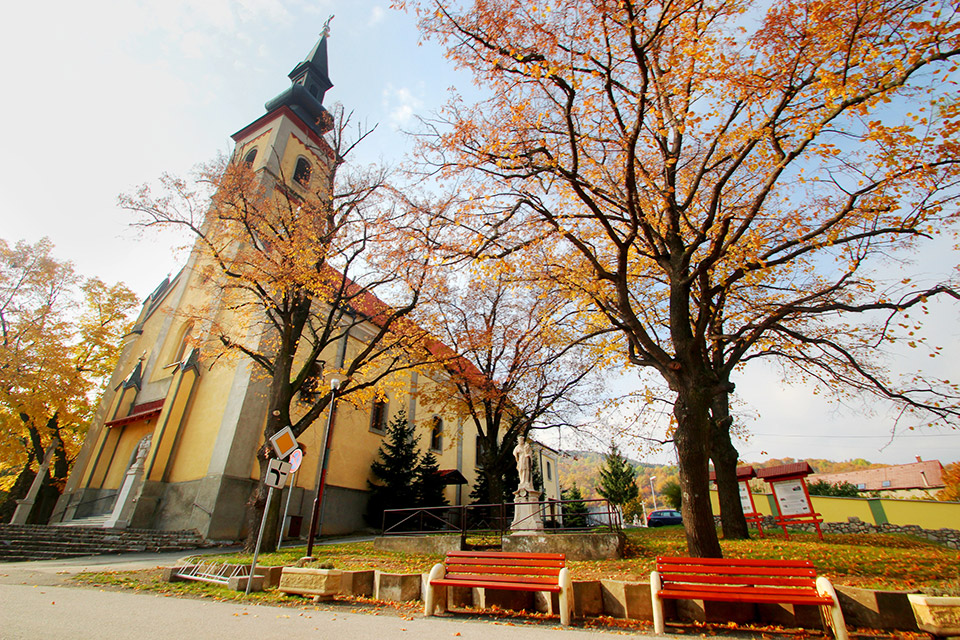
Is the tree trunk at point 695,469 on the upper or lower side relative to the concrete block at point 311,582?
upper

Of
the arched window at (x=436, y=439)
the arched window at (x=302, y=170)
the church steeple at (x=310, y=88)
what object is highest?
the church steeple at (x=310, y=88)

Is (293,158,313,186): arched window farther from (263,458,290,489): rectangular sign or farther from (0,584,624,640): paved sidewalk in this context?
(0,584,624,640): paved sidewalk

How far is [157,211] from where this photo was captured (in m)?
13.5

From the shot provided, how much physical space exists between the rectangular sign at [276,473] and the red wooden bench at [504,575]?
10.6 ft

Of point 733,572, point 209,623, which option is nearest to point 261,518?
point 209,623

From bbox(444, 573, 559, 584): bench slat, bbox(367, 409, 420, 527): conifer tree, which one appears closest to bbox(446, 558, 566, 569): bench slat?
bbox(444, 573, 559, 584): bench slat

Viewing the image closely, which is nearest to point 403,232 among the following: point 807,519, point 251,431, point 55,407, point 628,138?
point 628,138

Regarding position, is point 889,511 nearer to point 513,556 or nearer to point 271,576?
point 513,556

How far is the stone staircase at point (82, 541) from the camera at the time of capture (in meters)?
12.4

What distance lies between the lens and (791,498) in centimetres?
1329

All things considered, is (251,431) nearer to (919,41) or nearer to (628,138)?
(628,138)

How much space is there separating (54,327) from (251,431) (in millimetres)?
14676

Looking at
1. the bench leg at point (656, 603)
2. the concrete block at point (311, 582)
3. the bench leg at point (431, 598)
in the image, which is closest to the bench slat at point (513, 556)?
the bench leg at point (431, 598)

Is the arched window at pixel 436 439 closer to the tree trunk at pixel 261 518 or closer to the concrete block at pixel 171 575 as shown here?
the tree trunk at pixel 261 518
